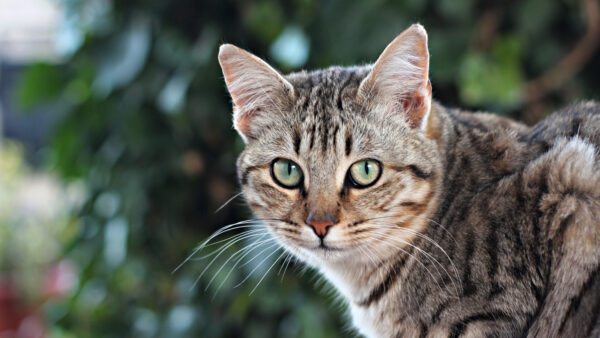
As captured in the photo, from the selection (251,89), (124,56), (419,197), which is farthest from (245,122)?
(124,56)

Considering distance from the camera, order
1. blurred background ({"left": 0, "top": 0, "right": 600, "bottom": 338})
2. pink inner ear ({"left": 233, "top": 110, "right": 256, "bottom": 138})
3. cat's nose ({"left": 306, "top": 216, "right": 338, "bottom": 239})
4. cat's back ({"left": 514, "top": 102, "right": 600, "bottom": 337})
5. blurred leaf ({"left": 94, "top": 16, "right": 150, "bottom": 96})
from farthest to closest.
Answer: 1. blurred leaf ({"left": 94, "top": 16, "right": 150, "bottom": 96})
2. blurred background ({"left": 0, "top": 0, "right": 600, "bottom": 338})
3. pink inner ear ({"left": 233, "top": 110, "right": 256, "bottom": 138})
4. cat's nose ({"left": 306, "top": 216, "right": 338, "bottom": 239})
5. cat's back ({"left": 514, "top": 102, "right": 600, "bottom": 337})

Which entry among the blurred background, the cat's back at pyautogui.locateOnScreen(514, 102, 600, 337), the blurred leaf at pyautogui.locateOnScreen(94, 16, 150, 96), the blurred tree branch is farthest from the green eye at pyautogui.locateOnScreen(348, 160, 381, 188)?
the blurred leaf at pyautogui.locateOnScreen(94, 16, 150, 96)

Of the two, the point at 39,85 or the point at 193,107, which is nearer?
the point at 193,107

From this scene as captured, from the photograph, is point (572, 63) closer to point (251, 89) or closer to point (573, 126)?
point (573, 126)

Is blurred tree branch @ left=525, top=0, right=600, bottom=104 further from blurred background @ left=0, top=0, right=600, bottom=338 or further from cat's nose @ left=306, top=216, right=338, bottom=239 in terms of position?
cat's nose @ left=306, top=216, right=338, bottom=239

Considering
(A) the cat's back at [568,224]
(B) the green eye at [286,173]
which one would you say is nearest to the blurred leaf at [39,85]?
(B) the green eye at [286,173]

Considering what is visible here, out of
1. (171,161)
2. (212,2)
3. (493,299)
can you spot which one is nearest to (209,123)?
(171,161)

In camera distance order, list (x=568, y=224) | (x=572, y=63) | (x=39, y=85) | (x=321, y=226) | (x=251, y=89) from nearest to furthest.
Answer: (x=568, y=224) < (x=321, y=226) < (x=251, y=89) < (x=572, y=63) < (x=39, y=85)

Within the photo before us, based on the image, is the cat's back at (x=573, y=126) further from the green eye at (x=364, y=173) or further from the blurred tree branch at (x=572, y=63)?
the blurred tree branch at (x=572, y=63)
